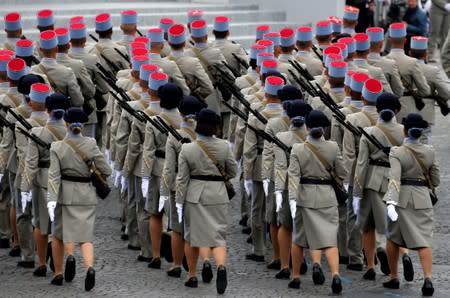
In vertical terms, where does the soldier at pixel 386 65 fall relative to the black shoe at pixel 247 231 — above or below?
above

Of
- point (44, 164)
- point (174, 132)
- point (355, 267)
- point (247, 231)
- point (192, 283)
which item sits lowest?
point (247, 231)

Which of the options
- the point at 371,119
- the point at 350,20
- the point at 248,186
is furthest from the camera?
the point at 350,20

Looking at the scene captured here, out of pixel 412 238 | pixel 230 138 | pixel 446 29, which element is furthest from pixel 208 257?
pixel 446 29

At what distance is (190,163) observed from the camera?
1420 cm

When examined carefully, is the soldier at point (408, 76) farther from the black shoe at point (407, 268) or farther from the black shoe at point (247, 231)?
the black shoe at point (407, 268)

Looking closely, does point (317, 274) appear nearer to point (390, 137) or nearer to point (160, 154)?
point (390, 137)

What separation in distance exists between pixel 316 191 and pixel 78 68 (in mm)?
4821

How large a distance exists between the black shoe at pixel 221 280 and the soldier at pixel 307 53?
471cm

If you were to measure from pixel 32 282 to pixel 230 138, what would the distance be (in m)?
3.95

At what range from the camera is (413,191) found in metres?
14.2

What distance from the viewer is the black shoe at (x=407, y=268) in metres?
14.4

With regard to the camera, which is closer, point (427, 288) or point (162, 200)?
point (427, 288)

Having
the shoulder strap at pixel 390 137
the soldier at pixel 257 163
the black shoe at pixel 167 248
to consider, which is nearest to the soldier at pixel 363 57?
the soldier at pixel 257 163

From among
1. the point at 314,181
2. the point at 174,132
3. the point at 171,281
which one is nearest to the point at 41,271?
the point at 171,281
